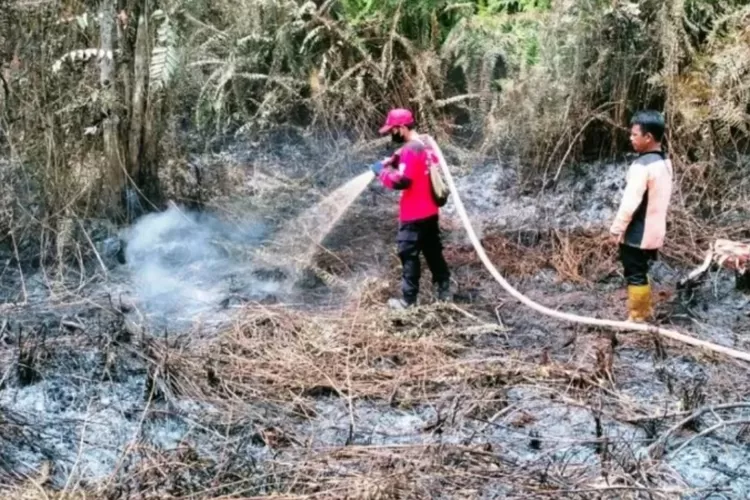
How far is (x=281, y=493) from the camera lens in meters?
3.45

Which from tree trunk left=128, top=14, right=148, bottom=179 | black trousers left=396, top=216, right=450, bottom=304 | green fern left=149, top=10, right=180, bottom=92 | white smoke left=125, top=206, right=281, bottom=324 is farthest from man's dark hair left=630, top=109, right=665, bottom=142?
tree trunk left=128, top=14, right=148, bottom=179

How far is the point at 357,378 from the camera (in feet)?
15.3

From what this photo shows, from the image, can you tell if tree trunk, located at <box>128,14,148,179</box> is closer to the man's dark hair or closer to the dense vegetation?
the dense vegetation

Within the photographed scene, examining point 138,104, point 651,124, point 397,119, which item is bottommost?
point 138,104

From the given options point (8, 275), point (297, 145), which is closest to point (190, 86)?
point (297, 145)

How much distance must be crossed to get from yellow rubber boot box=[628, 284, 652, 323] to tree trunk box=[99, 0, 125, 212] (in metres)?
3.75

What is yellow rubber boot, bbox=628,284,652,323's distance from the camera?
17.2 feet

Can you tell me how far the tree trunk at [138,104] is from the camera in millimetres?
6609

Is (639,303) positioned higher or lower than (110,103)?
lower

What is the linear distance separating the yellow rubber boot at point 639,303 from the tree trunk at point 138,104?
12.3 ft

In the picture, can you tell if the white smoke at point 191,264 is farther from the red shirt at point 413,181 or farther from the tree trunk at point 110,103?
the red shirt at point 413,181

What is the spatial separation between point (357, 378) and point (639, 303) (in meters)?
1.80

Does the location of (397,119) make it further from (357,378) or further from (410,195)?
(357,378)

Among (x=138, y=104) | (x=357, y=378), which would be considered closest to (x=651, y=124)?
(x=357, y=378)
